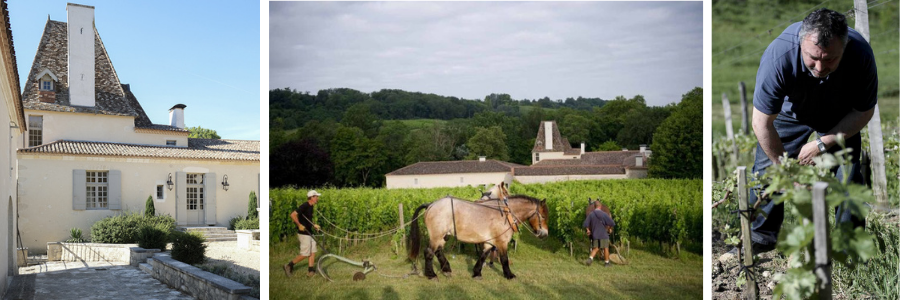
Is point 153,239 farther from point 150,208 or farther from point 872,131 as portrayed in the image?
point 872,131

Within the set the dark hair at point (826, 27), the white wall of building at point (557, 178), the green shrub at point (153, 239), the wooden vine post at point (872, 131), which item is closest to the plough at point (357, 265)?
the white wall of building at point (557, 178)

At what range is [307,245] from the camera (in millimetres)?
6137

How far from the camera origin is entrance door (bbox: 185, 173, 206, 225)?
22.4 m

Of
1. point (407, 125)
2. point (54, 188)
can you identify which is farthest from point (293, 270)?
point (54, 188)

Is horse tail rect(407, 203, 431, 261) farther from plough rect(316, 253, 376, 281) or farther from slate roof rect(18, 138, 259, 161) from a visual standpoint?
slate roof rect(18, 138, 259, 161)

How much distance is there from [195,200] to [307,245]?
1801 centimetres

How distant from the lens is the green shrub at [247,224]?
68.3ft

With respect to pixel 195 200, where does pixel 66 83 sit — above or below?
above

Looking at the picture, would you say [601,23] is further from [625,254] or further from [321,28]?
[321,28]

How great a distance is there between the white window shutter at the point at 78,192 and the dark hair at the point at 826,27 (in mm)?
20680

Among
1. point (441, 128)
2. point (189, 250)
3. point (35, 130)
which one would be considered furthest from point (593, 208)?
point (35, 130)

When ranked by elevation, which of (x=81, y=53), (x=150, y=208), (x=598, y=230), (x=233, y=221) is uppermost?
(x=81, y=53)

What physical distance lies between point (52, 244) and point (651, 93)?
56.4ft

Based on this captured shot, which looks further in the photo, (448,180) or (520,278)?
(448,180)
